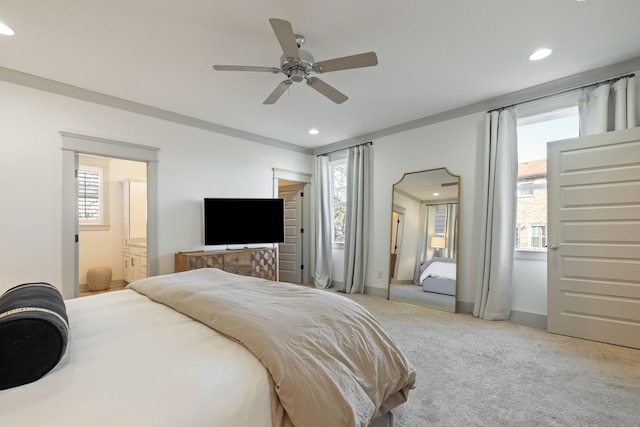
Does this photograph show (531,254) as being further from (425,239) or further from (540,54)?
(540,54)

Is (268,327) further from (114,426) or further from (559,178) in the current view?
(559,178)

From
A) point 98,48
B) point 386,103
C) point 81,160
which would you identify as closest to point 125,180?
point 81,160

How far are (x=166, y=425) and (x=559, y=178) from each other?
151 inches

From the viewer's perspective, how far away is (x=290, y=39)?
1957mm

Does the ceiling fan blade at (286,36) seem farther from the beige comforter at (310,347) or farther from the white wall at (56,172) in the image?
the white wall at (56,172)

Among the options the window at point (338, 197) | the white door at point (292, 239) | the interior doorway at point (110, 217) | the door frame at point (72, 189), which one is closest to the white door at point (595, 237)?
the window at point (338, 197)

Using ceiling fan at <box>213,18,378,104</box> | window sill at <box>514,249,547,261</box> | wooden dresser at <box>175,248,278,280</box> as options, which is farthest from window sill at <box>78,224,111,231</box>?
window sill at <box>514,249,547,261</box>

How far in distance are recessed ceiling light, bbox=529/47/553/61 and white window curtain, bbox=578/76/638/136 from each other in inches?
29.3

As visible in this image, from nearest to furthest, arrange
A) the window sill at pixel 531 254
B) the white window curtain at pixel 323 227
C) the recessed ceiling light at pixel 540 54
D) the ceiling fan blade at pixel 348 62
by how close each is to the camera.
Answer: the ceiling fan blade at pixel 348 62 < the recessed ceiling light at pixel 540 54 < the window sill at pixel 531 254 < the white window curtain at pixel 323 227

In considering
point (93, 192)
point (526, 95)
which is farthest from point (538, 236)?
point (93, 192)

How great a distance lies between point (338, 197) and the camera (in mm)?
5656

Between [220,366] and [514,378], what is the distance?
2203 millimetres

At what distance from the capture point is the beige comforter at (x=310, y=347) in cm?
102

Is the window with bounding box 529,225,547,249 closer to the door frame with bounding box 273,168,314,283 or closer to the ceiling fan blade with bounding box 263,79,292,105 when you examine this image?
the ceiling fan blade with bounding box 263,79,292,105
